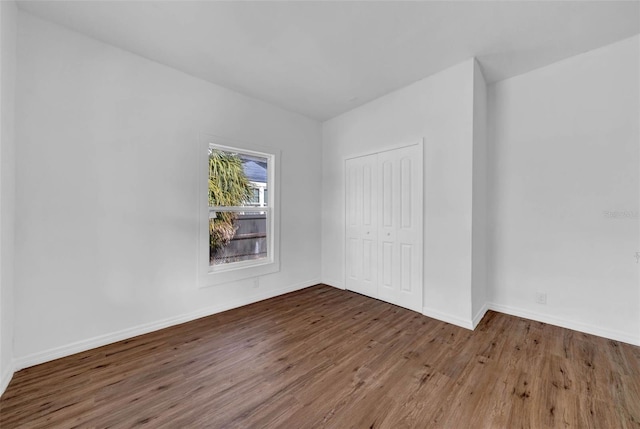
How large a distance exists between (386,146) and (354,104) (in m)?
0.85

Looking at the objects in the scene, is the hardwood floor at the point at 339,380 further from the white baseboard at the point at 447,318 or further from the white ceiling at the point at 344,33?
the white ceiling at the point at 344,33

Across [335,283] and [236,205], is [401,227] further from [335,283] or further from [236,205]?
[236,205]

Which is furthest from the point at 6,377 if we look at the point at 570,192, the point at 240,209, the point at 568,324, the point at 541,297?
the point at 570,192

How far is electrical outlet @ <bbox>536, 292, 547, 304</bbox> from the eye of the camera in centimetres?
282

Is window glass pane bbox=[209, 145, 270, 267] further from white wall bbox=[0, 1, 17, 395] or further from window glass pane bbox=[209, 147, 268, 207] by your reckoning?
white wall bbox=[0, 1, 17, 395]

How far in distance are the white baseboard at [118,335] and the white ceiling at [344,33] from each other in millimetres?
2738

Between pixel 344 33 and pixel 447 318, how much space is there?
306 cm

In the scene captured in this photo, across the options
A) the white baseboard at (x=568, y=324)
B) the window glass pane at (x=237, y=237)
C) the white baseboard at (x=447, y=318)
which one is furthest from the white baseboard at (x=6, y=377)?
the white baseboard at (x=568, y=324)

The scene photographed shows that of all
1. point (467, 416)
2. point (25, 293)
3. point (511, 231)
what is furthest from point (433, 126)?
point (25, 293)

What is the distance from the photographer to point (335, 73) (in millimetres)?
2924

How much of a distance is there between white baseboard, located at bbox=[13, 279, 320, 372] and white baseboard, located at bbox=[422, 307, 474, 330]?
2.09 meters

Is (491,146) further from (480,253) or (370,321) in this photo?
(370,321)

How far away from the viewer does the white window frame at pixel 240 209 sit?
9.81ft

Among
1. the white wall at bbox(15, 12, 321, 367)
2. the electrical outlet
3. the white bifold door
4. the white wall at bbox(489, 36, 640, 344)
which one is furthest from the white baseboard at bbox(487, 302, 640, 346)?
the white wall at bbox(15, 12, 321, 367)
